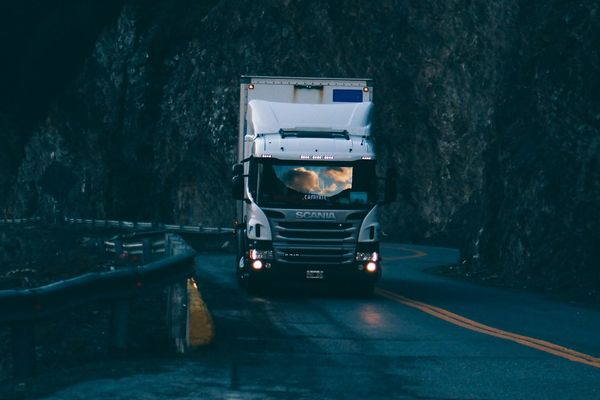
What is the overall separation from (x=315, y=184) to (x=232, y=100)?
4333 cm

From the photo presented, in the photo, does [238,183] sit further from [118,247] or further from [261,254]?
[118,247]

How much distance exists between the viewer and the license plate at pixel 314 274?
19.7 meters

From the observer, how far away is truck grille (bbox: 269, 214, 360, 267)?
1961 cm

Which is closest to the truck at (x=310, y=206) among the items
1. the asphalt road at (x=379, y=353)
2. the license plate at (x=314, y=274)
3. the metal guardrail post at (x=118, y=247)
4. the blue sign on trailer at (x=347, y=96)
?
the license plate at (x=314, y=274)

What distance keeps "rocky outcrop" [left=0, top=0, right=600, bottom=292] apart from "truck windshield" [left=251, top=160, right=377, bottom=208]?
33710 millimetres

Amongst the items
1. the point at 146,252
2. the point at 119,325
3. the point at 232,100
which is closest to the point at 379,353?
the point at 119,325

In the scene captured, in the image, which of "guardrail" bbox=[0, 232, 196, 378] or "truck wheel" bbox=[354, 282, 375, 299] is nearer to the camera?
"guardrail" bbox=[0, 232, 196, 378]

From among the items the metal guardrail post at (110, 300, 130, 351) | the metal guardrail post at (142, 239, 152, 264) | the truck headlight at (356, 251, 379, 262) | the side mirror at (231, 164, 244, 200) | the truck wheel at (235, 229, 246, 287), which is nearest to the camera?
the metal guardrail post at (110, 300, 130, 351)

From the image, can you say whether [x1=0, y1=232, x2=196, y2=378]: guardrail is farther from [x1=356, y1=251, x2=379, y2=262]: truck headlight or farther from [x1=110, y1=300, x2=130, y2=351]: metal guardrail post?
[x1=356, y1=251, x2=379, y2=262]: truck headlight

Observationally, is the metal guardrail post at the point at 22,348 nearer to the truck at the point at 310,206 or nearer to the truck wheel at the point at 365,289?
the truck at the point at 310,206

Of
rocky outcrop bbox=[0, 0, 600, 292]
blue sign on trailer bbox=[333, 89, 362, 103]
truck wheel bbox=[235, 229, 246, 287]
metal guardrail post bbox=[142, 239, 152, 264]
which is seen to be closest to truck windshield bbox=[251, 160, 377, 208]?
truck wheel bbox=[235, 229, 246, 287]

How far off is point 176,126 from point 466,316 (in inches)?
1910

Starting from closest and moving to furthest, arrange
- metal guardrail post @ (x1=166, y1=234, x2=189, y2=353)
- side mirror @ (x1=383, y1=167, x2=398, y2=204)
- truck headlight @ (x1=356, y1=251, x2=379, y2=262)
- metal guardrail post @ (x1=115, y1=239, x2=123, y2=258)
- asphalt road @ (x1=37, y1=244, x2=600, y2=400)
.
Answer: asphalt road @ (x1=37, y1=244, x2=600, y2=400)
metal guardrail post @ (x1=166, y1=234, x2=189, y2=353)
truck headlight @ (x1=356, y1=251, x2=379, y2=262)
side mirror @ (x1=383, y1=167, x2=398, y2=204)
metal guardrail post @ (x1=115, y1=239, x2=123, y2=258)

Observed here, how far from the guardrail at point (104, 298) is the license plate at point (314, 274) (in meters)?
4.74
